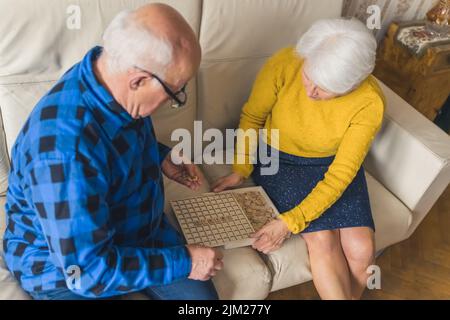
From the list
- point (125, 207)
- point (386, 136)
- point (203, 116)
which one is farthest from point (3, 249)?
point (386, 136)

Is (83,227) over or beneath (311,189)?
over

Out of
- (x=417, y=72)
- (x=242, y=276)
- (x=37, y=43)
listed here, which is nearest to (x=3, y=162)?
(x=37, y=43)

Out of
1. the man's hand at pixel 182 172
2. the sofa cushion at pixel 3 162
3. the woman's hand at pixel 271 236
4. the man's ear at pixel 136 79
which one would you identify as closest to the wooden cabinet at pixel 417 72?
the woman's hand at pixel 271 236

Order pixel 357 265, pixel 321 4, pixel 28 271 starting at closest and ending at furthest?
pixel 28 271 → pixel 357 265 → pixel 321 4

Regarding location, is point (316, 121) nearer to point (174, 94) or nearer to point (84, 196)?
point (174, 94)

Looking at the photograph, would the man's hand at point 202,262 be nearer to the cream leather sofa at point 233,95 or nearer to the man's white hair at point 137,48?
the cream leather sofa at point 233,95

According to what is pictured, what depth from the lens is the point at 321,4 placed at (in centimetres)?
158

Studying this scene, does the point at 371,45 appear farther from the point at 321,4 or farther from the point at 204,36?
the point at 204,36

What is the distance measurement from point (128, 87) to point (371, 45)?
76cm

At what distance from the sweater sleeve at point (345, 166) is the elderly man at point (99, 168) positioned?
0.44 metres

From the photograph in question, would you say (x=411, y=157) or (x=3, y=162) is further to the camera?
(x=411, y=157)

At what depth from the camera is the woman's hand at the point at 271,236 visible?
4.32ft

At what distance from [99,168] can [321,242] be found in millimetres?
818

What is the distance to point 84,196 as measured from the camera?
0.82m
